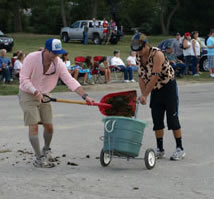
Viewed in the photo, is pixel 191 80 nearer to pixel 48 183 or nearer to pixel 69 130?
pixel 69 130

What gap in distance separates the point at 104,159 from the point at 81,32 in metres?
36.7

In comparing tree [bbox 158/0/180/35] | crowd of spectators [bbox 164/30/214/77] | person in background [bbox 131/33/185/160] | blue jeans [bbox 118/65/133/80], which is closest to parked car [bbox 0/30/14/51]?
crowd of spectators [bbox 164/30/214/77]

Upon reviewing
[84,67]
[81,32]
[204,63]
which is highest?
[81,32]

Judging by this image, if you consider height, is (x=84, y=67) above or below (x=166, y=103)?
below

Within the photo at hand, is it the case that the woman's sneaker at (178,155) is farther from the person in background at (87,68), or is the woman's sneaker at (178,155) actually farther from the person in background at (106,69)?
the person in background at (106,69)

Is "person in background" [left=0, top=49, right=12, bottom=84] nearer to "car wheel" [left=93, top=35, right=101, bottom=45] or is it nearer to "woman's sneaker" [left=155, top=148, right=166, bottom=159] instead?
"woman's sneaker" [left=155, top=148, right=166, bottom=159]

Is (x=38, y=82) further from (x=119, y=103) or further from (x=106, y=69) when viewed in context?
(x=106, y=69)

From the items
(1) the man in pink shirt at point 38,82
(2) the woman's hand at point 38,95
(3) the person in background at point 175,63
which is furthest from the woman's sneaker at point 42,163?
(3) the person in background at point 175,63

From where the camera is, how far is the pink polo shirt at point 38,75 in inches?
305

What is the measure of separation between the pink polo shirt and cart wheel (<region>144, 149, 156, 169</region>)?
4.21 ft

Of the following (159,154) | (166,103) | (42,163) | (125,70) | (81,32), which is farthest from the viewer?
(81,32)

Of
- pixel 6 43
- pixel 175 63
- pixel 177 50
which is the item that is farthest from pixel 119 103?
pixel 6 43

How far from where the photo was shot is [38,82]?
7.85 m

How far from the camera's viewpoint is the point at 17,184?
6.98 metres
